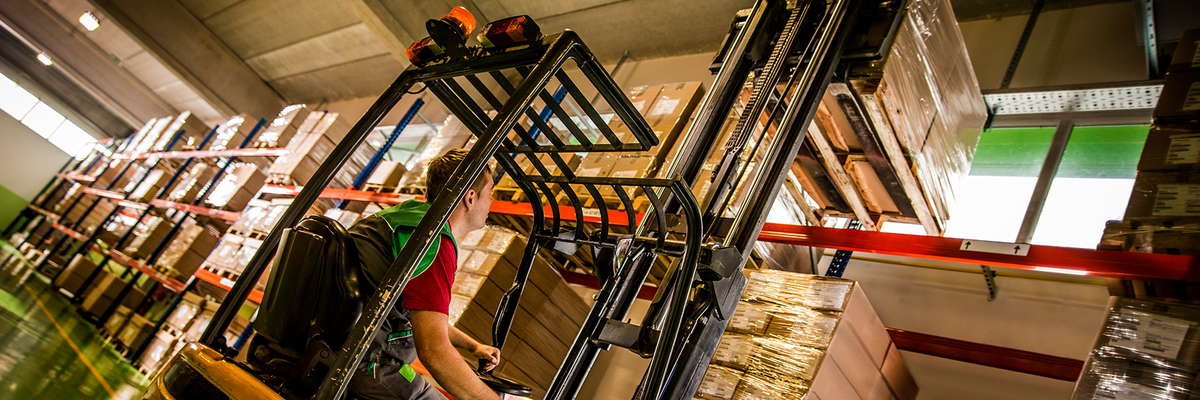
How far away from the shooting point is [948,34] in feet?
10.0

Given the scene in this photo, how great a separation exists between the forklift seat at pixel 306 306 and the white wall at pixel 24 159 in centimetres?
2160

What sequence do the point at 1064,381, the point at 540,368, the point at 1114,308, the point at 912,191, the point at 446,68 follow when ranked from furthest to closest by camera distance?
1. the point at 540,368
2. the point at 1064,381
3. the point at 912,191
4. the point at 1114,308
5. the point at 446,68

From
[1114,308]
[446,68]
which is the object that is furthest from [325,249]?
[1114,308]

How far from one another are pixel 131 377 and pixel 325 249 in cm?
711

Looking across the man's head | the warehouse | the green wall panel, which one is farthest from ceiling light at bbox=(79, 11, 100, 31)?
the man's head

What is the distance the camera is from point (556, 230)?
2039 millimetres

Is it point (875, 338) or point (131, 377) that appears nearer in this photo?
point (875, 338)

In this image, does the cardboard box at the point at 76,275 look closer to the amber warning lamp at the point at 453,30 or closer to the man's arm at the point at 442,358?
the man's arm at the point at 442,358

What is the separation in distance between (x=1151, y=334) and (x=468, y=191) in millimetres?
2584

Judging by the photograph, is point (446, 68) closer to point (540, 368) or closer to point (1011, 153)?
point (540, 368)

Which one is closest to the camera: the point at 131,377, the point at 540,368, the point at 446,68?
the point at 446,68

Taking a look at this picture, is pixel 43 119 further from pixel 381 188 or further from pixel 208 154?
pixel 381 188

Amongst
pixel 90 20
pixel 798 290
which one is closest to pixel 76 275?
pixel 90 20

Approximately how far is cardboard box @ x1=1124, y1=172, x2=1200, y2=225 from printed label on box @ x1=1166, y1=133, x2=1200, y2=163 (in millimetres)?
68
